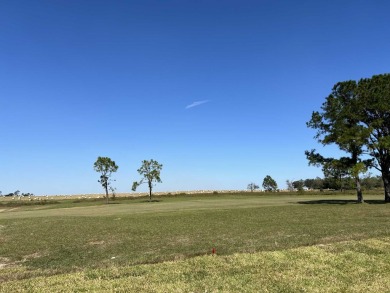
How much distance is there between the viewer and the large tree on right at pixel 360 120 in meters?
47.4

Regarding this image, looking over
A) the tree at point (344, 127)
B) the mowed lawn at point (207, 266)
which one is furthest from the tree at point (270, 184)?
the mowed lawn at point (207, 266)

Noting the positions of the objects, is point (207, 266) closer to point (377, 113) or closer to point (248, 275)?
point (248, 275)

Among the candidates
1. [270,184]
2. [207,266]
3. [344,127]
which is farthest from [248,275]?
[270,184]

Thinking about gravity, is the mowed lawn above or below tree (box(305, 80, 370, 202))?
below

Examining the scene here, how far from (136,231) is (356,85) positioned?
4041cm

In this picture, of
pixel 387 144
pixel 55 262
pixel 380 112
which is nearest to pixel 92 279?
pixel 55 262

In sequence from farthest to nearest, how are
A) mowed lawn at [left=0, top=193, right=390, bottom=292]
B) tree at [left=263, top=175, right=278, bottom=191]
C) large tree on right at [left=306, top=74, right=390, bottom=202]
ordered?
1. tree at [left=263, top=175, right=278, bottom=191]
2. large tree on right at [left=306, top=74, right=390, bottom=202]
3. mowed lawn at [left=0, top=193, right=390, bottom=292]

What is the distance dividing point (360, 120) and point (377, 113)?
241cm

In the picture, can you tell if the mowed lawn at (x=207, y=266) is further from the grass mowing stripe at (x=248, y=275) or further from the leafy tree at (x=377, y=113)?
the leafy tree at (x=377, y=113)

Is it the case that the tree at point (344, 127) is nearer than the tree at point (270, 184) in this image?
Yes

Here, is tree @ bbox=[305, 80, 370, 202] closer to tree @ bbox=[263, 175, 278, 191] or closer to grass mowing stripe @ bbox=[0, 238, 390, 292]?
grass mowing stripe @ bbox=[0, 238, 390, 292]

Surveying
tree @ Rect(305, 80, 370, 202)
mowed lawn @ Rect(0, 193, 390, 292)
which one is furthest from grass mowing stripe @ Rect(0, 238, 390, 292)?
tree @ Rect(305, 80, 370, 202)

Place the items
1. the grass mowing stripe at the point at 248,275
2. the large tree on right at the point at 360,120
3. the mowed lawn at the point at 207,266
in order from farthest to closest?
the large tree on right at the point at 360,120 → the mowed lawn at the point at 207,266 → the grass mowing stripe at the point at 248,275

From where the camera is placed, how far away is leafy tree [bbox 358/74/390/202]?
4741 cm
